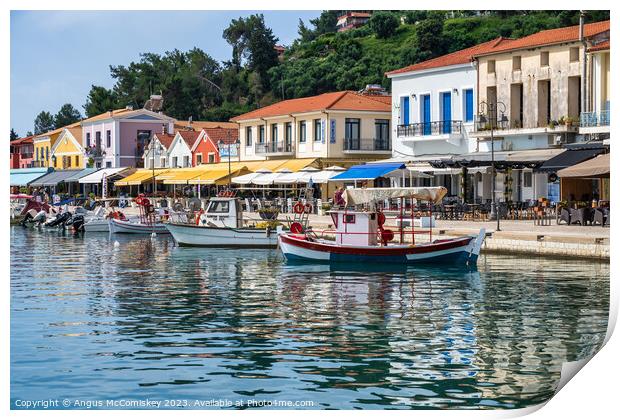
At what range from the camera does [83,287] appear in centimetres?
2372

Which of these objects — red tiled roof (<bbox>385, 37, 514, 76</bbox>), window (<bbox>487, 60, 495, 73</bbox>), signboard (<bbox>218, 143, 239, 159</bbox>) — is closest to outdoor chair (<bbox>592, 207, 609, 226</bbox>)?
window (<bbox>487, 60, 495, 73</bbox>)

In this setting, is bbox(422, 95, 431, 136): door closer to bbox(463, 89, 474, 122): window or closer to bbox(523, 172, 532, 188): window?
bbox(463, 89, 474, 122): window

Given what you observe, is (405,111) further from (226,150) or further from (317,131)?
(226,150)

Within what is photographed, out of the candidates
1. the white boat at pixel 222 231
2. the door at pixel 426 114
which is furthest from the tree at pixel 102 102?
the door at pixel 426 114

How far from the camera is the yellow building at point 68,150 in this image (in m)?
56.9

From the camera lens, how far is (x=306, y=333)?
16.7m

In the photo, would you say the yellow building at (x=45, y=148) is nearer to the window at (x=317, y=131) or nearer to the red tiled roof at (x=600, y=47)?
the window at (x=317, y=131)

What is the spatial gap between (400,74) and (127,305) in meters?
29.4

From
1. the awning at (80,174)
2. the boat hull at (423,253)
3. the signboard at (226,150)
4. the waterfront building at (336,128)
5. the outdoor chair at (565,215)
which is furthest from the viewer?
the signboard at (226,150)

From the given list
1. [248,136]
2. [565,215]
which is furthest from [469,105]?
[248,136]

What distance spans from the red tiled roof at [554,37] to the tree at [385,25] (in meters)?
40.9

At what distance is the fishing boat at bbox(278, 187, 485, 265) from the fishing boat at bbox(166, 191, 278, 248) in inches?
225

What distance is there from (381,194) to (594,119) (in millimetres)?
10854

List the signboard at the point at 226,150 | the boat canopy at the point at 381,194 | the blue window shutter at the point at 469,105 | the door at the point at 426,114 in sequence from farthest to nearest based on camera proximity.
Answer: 1. the signboard at the point at 226,150
2. the door at the point at 426,114
3. the blue window shutter at the point at 469,105
4. the boat canopy at the point at 381,194
